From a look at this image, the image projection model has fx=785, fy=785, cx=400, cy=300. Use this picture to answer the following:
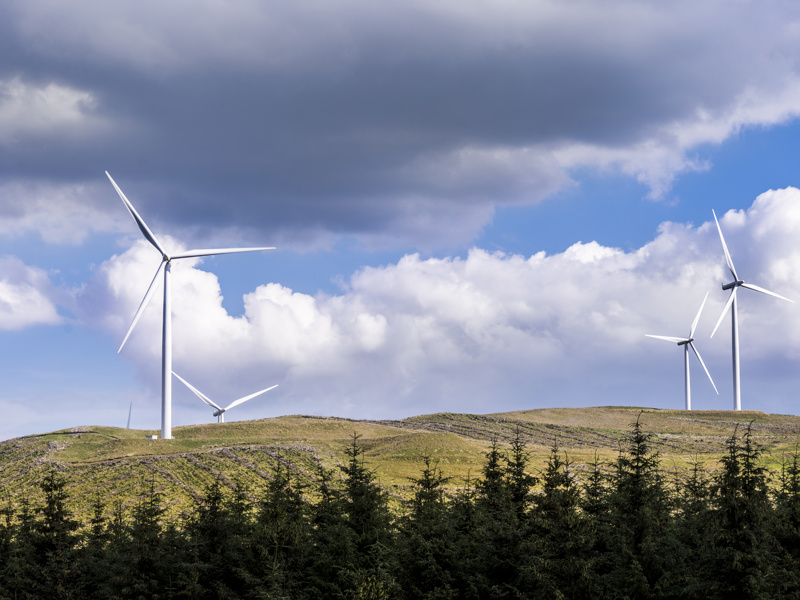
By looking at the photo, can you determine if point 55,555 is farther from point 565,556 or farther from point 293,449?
point 293,449

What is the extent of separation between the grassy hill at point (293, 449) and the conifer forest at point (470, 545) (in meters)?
10.2

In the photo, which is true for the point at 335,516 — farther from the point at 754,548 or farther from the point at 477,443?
the point at 477,443

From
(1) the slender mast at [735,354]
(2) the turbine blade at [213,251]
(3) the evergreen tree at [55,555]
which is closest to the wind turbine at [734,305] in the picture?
(1) the slender mast at [735,354]

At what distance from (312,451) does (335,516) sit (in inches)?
2289

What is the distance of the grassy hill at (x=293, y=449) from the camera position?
76812mm

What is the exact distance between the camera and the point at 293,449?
9400cm

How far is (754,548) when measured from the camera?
25.3 meters

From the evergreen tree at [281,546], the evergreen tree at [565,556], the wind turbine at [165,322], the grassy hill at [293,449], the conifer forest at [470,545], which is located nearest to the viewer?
the conifer forest at [470,545]

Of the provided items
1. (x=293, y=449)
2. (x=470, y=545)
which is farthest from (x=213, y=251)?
(x=470, y=545)

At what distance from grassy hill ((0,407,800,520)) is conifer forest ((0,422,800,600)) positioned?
1023 cm

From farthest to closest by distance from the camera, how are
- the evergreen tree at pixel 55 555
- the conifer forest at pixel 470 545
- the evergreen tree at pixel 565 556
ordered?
1. the evergreen tree at pixel 55 555
2. the evergreen tree at pixel 565 556
3. the conifer forest at pixel 470 545

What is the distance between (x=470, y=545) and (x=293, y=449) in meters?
63.3

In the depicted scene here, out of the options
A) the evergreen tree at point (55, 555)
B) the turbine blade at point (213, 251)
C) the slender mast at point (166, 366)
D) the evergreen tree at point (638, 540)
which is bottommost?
the evergreen tree at point (55, 555)

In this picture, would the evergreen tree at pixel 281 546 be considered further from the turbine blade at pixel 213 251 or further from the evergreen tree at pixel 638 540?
the turbine blade at pixel 213 251
